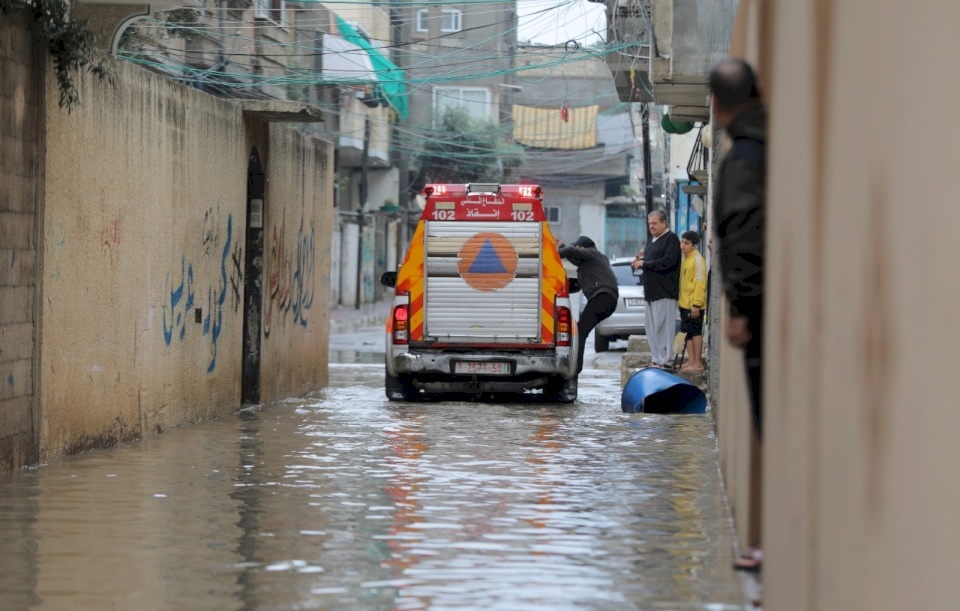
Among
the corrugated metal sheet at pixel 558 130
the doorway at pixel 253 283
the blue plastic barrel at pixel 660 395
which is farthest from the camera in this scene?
the corrugated metal sheet at pixel 558 130

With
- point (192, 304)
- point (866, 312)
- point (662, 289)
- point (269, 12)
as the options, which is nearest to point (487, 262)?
point (662, 289)

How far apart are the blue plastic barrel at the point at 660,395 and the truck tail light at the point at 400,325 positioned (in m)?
2.42

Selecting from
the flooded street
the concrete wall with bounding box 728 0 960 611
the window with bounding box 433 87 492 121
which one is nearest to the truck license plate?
the flooded street

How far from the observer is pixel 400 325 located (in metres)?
15.7

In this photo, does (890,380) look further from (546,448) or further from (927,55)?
(546,448)

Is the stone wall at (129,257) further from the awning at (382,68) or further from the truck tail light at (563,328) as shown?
the awning at (382,68)

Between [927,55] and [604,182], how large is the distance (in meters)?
62.4

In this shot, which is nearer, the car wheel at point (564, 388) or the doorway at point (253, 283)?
the doorway at point (253, 283)

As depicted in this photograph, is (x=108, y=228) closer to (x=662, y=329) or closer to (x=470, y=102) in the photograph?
(x=662, y=329)

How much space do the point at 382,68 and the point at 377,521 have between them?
3497 centimetres

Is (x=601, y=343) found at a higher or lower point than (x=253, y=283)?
lower

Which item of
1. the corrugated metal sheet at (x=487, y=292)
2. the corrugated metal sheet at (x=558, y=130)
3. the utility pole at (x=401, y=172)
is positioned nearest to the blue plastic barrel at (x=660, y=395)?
the corrugated metal sheet at (x=487, y=292)

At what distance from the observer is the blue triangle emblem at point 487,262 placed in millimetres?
15695

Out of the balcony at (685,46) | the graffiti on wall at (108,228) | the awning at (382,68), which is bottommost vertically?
the graffiti on wall at (108,228)
